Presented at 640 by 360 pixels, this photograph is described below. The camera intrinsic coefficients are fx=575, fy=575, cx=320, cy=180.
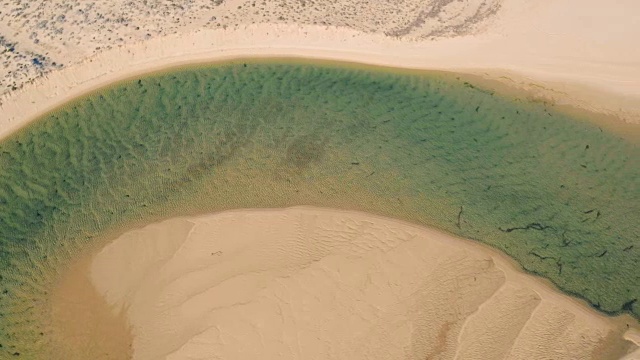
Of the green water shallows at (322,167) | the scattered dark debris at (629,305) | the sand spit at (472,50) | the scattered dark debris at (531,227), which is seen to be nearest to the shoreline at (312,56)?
the sand spit at (472,50)

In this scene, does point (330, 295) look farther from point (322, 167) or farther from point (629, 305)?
point (629, 305)

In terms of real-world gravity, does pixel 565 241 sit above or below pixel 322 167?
below

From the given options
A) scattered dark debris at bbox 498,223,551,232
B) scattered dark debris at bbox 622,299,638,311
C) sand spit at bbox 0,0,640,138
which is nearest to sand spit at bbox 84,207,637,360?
scattered dark debris at bbox 622,299,638,311

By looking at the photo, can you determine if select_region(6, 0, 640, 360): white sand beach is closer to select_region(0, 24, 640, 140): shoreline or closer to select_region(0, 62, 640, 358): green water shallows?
select_region(0, 24, 640, 140): shoreline

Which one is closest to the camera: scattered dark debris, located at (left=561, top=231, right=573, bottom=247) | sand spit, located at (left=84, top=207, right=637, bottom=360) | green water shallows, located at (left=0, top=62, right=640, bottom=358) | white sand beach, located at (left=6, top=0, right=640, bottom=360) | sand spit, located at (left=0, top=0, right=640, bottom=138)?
sand spit, located at (left=84, top=207, right=637, bottom=360)

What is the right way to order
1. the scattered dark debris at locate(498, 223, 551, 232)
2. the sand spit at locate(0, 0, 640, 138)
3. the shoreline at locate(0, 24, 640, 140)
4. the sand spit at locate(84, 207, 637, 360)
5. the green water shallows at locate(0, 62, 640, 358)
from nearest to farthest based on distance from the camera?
the sand spit at locate(84, 207, 637, 360) < the green water shallows at locate(0, 62, 640, 358) < the scattered dark debris at locate(498, 223, 551, 232) < the shoreline at locate(0, 24, 640, 140) < the sand spit at locate(0, 0, 640, 138)

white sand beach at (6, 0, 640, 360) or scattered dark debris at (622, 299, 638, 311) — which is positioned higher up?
white sand beach at (6, 0, 640, 360)

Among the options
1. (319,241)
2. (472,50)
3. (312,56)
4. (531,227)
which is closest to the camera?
(319,241)

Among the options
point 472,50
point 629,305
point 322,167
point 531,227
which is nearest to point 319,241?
point 322,167
